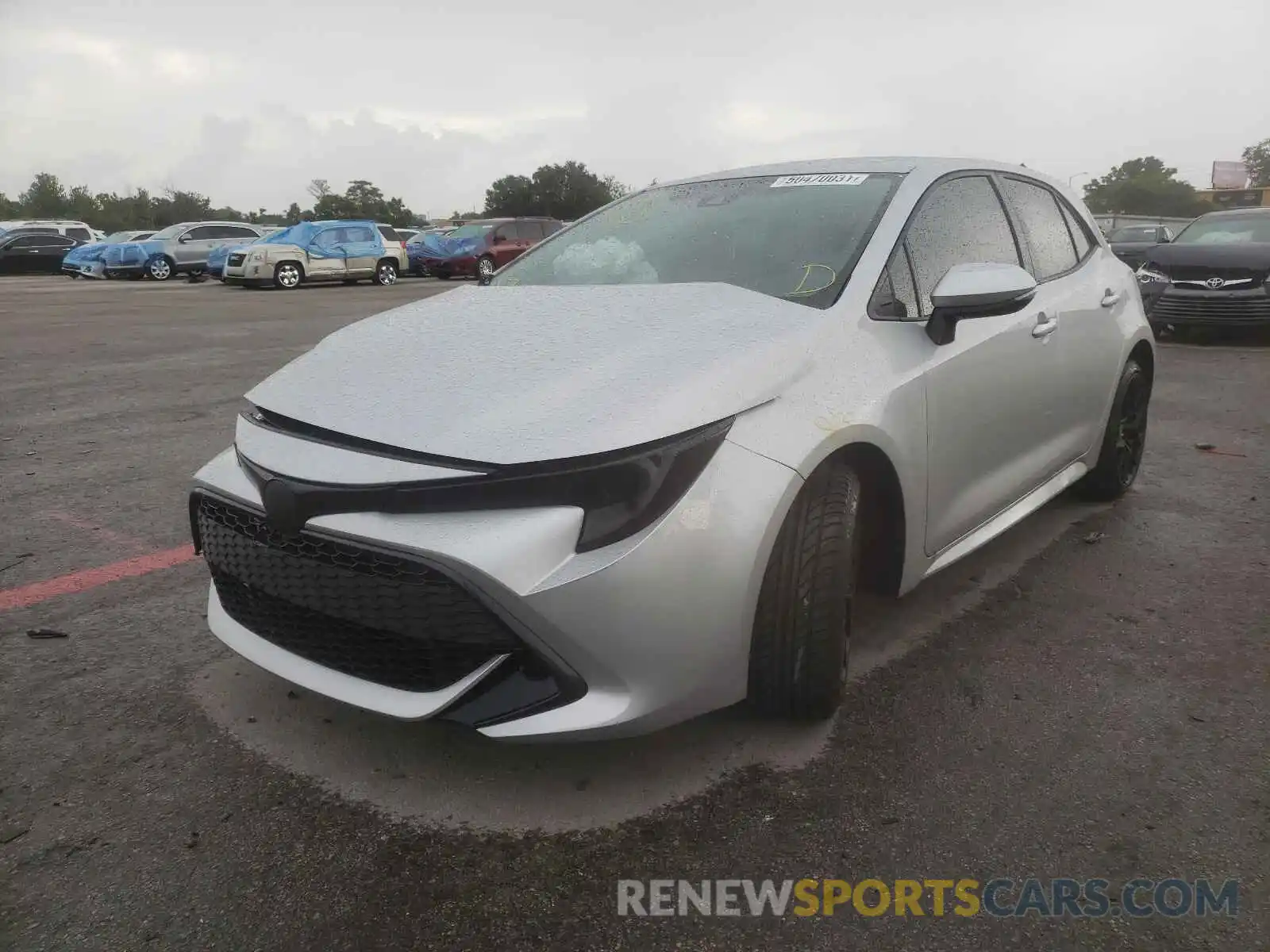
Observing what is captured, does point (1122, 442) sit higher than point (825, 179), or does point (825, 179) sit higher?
point (825, 179)

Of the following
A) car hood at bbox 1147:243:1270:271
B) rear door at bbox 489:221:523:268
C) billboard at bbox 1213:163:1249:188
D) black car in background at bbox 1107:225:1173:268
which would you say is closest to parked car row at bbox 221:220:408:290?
rear door at bbox 489:221:523:268

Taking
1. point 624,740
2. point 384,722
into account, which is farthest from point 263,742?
point 624,740

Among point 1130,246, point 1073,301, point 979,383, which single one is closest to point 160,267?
point 1130,246

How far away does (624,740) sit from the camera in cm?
228

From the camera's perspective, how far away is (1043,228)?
3645mm

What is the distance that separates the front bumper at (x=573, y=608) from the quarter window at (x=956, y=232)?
105 centimetres

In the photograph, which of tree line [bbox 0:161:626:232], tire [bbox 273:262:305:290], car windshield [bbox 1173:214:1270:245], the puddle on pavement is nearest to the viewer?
the puddle on pavement

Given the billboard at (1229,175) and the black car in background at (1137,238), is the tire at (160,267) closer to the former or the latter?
the black car in background at (1137,238)

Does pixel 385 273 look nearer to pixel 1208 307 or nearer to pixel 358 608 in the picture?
pixel 1208 307

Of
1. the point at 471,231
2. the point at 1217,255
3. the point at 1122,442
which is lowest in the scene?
the point at 1122,442

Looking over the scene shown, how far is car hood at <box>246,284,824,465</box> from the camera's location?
1.89m

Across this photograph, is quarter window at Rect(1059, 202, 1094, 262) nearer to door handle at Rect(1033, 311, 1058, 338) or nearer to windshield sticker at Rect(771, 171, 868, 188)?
door handle at Rect(1033, 311, 1058, 338)

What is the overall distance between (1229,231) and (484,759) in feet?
38.4

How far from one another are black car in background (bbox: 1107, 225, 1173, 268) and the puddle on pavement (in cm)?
1500
